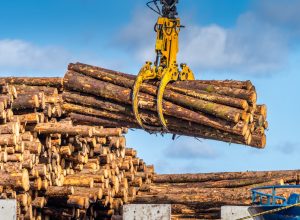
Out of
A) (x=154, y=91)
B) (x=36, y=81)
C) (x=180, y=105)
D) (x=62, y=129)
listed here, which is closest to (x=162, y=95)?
(x=154, y=91)

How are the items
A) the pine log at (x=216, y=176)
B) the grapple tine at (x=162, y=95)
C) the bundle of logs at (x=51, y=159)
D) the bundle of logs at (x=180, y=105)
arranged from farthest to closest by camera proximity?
1. the pine log at (x=216, y=176)
2. the bundle of logs at (x=51, y=159)
3. the grapple tine at (x=162, y=95)
4. the bundle of logs at (x=180, y=105)

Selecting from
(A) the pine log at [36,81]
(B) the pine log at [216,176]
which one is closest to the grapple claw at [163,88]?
(A) the pine log at [36,81]

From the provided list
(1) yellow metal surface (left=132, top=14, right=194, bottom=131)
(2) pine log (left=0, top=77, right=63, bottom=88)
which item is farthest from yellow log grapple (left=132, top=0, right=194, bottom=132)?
(2) pine log (left=0, top=77, right=63, bottom=88)

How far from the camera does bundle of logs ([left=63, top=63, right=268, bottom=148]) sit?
54.5ft

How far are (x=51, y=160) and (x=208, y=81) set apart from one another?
4.38 meters

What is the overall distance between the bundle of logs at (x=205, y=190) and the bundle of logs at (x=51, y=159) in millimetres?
1140

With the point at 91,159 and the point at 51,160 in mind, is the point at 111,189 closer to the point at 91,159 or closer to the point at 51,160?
the point at 91,159

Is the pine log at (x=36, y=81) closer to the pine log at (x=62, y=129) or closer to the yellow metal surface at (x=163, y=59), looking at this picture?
the pine log at (x=62, y=129)

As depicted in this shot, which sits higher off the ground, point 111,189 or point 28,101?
point 28,101

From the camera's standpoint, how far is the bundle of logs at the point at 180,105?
655 inches

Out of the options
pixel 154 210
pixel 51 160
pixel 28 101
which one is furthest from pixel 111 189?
pixel 154 210

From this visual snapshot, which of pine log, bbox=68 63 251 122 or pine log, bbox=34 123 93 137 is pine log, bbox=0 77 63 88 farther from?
pine log, bbox=34 123 93 137

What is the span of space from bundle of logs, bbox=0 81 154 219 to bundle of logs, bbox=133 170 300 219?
1.14 metres

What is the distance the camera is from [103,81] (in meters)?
18.5
